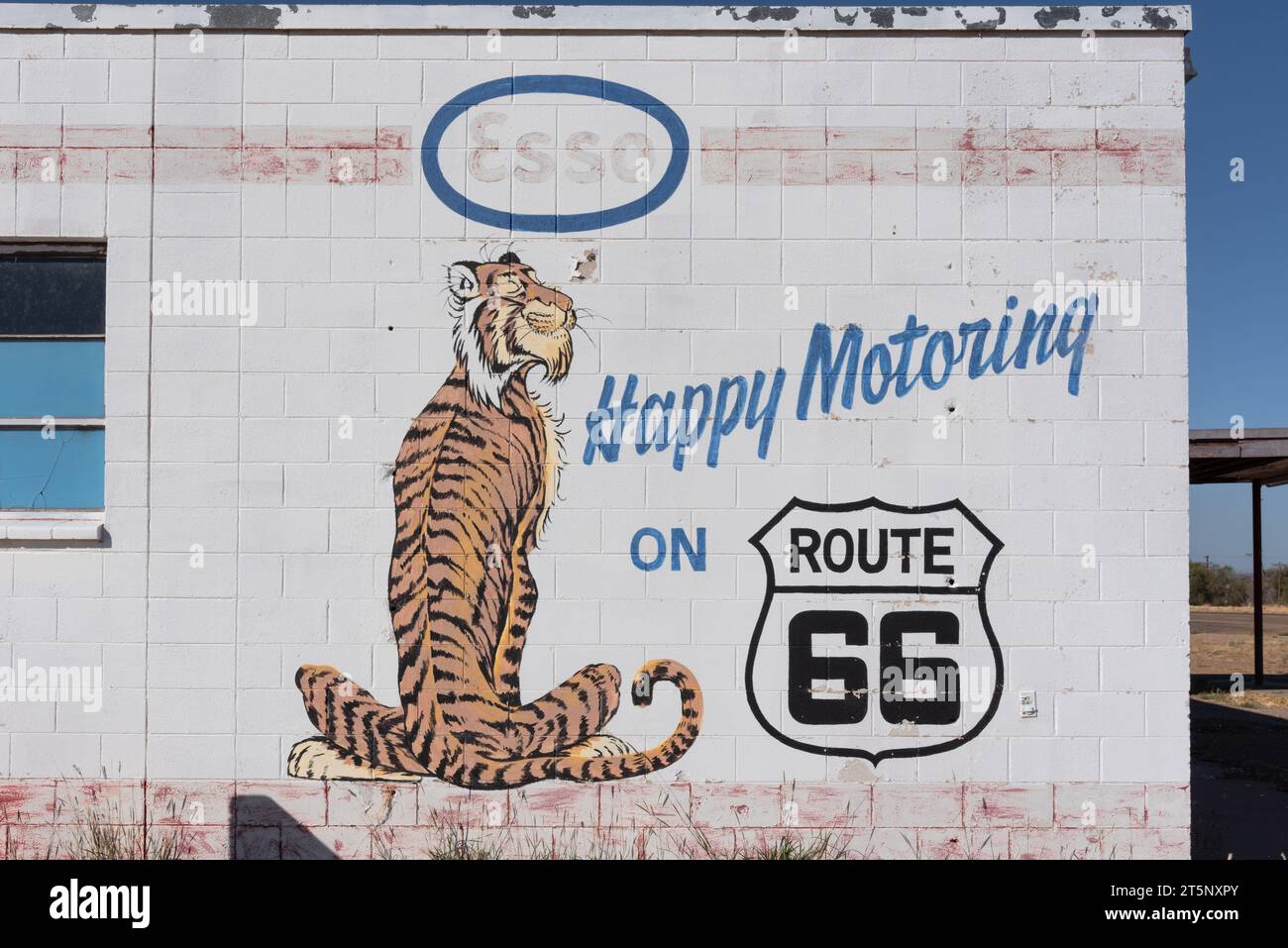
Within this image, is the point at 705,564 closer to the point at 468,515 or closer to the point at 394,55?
the point at 468,515

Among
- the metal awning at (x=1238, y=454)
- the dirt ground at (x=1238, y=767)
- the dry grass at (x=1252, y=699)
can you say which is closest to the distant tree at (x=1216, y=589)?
the dirt ground at (x=1238, y=767)

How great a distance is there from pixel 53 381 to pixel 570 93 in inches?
135

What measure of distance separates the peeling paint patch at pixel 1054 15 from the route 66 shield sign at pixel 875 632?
9.16ft

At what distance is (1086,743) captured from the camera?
498cm

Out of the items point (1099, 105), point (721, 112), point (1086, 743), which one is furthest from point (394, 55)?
point (1086, 743)

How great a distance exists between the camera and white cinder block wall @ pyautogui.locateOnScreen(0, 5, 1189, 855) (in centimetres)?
500

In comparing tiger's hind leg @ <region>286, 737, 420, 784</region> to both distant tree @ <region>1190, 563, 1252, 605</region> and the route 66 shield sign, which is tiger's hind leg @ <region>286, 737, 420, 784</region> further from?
distant tree @ <region>1190, 563, 1252, 605</region>

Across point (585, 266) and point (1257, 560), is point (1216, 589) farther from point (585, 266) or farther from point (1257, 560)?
point (585, 266)

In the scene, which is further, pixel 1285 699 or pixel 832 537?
pixel 1285 699

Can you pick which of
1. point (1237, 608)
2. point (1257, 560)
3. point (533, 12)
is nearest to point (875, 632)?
point (533, 12)

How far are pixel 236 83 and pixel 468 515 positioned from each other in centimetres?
283

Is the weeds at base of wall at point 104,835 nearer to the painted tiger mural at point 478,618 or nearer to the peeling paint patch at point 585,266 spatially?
the painted tiger mural at point 478,618

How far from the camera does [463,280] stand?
16.8ft

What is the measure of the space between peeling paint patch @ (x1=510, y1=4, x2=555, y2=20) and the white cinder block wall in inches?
1.3
